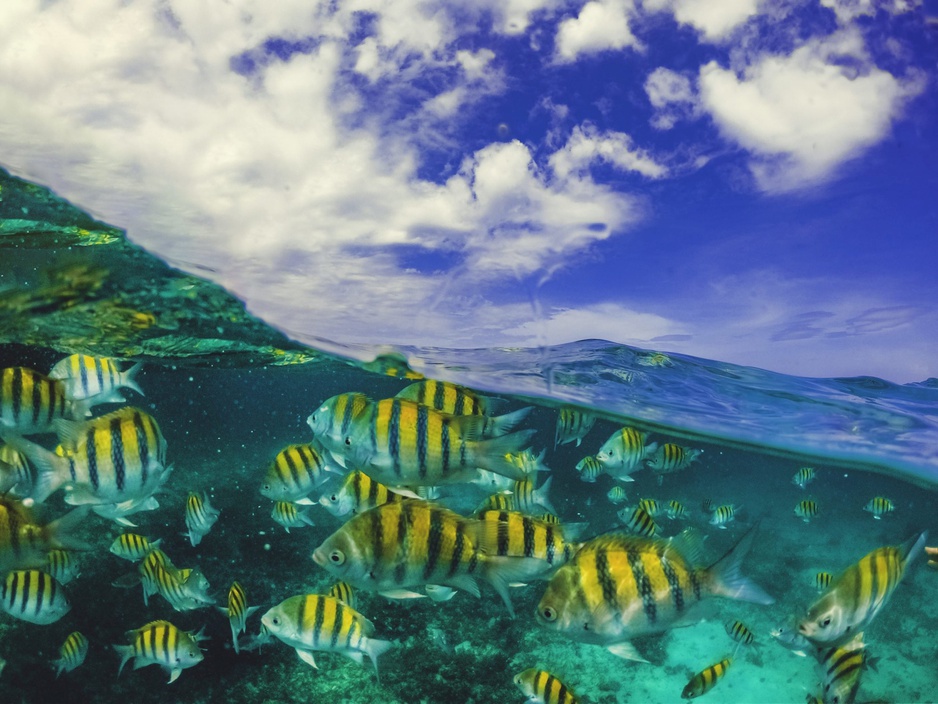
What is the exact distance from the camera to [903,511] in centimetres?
5872

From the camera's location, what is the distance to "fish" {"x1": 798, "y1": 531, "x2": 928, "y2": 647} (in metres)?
4.40

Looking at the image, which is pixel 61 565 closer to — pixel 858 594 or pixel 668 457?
pixel 858 594

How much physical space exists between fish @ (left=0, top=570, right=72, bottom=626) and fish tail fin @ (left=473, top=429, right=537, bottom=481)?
521 centimetres

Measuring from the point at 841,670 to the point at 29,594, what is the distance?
26.6ft

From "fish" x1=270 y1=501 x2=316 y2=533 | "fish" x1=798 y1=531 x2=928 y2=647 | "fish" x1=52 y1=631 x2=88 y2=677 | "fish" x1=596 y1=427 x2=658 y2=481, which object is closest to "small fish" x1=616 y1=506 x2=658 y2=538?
"fish" x1=596 y1=427 x2=658 y2=481

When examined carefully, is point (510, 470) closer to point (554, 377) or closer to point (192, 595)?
point (192, 595)

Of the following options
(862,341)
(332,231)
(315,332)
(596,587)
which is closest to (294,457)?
(596,587)

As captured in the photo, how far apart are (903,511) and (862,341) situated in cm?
5949

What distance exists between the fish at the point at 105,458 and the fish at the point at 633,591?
3238 mm

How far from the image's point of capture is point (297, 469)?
679cm

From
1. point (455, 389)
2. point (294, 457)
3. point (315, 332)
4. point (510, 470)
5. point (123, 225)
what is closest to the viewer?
point (510, 470)

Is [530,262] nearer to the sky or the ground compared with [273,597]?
nearer to the sky

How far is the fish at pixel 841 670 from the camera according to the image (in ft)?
17.5

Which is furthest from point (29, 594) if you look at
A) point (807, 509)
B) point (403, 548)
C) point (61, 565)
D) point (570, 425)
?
point (807, 509)
